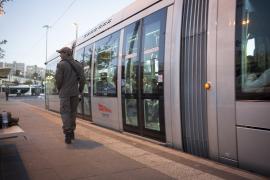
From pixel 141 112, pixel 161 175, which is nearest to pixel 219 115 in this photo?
pixel 161 175

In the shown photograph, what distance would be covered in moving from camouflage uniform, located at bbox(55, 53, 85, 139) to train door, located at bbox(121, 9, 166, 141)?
1.15 meters

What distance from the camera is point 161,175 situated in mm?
4461

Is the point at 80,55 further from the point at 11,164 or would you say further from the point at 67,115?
the point at 11,164

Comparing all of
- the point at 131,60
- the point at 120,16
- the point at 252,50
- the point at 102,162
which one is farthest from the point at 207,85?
the point at 120,16

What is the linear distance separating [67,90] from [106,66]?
7.78 feet

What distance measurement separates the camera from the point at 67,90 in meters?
6.89

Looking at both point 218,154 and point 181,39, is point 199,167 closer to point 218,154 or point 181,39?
point 218,154

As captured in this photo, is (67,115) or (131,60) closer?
(67,115)

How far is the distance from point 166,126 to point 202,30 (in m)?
1.87

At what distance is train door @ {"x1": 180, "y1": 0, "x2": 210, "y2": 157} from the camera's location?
509 centimetres

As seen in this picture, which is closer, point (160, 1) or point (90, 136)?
point (160, 1)

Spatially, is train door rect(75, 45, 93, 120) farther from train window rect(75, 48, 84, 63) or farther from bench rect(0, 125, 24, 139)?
bench rect(0, 125, 24, 139)

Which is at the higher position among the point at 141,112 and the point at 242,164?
the point at 141,112

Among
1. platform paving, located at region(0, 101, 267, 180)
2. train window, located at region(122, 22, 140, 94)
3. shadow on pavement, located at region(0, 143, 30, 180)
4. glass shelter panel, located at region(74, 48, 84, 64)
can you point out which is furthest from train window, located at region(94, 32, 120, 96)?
shadow on pavement, located at region(0, 143, 30, 180)
